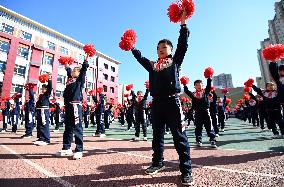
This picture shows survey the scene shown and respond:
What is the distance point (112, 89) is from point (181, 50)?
197ft

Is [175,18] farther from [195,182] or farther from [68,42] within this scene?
[68,42]

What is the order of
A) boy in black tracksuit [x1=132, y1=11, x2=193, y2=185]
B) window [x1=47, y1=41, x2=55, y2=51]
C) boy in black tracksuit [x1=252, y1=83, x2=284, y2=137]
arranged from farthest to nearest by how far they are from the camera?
window [x1=47, y1=41, x2=55, y2=51] → boy in black tracksuit [x1=252, y1=83, x2=284, y2=137] → boy in black tracksuit [x1=132, y1=11, x2=193, y2=185]

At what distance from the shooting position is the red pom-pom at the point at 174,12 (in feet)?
12.6

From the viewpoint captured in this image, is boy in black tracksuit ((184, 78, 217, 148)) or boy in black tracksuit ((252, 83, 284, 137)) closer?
boy in black tracksuit ((184, 78, 217, 148))

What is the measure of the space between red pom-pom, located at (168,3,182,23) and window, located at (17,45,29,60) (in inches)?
1606

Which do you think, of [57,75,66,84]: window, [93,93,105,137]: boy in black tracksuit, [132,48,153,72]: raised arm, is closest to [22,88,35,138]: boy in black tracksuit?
[93,93,105,137]: boy in black tracksuit

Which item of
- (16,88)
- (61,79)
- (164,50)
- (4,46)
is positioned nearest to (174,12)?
(164,50)

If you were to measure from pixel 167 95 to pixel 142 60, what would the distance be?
0.94 m

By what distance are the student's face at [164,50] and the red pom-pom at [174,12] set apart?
47cm

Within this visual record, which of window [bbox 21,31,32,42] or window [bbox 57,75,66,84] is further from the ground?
window [bbox 21,31,32,42]

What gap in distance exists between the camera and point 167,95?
3650mm

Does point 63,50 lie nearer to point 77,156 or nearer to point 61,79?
point 61,79

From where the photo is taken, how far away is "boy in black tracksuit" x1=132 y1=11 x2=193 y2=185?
3516 mm

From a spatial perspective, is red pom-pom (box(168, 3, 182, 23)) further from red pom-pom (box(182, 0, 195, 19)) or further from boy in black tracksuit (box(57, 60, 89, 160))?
boy in black tracksuit (box(57, 60, 89, 160))
